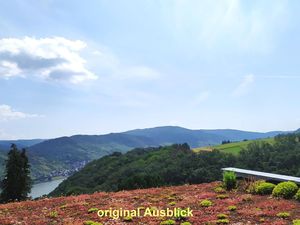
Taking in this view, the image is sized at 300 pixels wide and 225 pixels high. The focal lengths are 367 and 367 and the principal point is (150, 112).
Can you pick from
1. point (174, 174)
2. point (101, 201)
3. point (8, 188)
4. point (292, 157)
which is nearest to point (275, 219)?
point (101, 201)

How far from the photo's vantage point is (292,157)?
178750 millimetres

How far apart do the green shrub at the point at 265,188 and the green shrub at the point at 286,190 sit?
87cm

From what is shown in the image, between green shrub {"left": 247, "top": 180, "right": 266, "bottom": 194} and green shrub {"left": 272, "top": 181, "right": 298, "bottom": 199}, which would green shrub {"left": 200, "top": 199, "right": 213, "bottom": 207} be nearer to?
green shrub {"left": 247, "top": 180, "right": 266, "bottom": 194}

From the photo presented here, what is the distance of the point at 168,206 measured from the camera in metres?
21.6

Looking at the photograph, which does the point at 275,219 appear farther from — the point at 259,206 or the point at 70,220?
the point at 70,220

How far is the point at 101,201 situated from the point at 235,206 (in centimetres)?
894

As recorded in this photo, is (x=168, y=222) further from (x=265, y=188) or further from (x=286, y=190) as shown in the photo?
(x=265, y=188)

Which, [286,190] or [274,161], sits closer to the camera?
[286,190]

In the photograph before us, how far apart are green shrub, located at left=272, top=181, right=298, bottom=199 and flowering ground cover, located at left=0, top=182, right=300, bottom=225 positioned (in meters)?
0.62

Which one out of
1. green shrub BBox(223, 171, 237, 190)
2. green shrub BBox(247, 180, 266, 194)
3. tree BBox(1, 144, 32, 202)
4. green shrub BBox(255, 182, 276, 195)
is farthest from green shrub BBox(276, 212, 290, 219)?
tree BBox(1, 144, 32, 202)

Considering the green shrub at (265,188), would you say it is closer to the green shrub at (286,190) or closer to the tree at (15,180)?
the green shrub at (286,190)

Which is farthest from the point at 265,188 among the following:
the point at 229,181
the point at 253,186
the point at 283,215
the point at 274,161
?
the point at 274,161

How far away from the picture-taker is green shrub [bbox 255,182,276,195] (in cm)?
2402

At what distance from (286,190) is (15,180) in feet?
173
